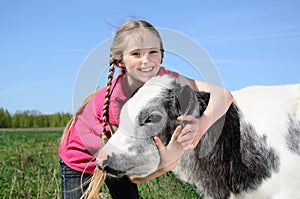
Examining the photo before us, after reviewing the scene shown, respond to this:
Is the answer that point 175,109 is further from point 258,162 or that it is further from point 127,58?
point 258,162

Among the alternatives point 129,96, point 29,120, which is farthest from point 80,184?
point 29,120

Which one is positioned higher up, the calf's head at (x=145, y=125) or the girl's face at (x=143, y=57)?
the girl's face at (x=143, y=57)

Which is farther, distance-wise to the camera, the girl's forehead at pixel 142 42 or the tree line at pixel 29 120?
the tree line at pixel 29 120

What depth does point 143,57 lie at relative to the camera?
3.11 metres

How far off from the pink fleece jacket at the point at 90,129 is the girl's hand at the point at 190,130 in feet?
1.09

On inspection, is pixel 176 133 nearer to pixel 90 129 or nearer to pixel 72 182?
pixel 90 129

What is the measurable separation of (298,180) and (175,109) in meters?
1.21

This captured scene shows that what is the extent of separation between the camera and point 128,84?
11.3ft

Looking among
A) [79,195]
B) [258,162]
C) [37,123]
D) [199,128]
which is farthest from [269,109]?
[37,123]

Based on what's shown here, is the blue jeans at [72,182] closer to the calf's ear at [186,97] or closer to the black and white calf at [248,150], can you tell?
the black and white calf at [248,150]

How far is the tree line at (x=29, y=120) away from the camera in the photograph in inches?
2650

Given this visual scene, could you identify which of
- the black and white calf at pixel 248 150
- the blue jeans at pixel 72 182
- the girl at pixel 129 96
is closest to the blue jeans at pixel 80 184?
the blue jeans at pixel 72 182

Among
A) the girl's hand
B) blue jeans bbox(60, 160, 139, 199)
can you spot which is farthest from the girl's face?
blue jeans bbox(60, 160, 139, 199)

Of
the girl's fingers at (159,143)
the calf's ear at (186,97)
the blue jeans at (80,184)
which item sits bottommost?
the blue jeans at (80,184)
